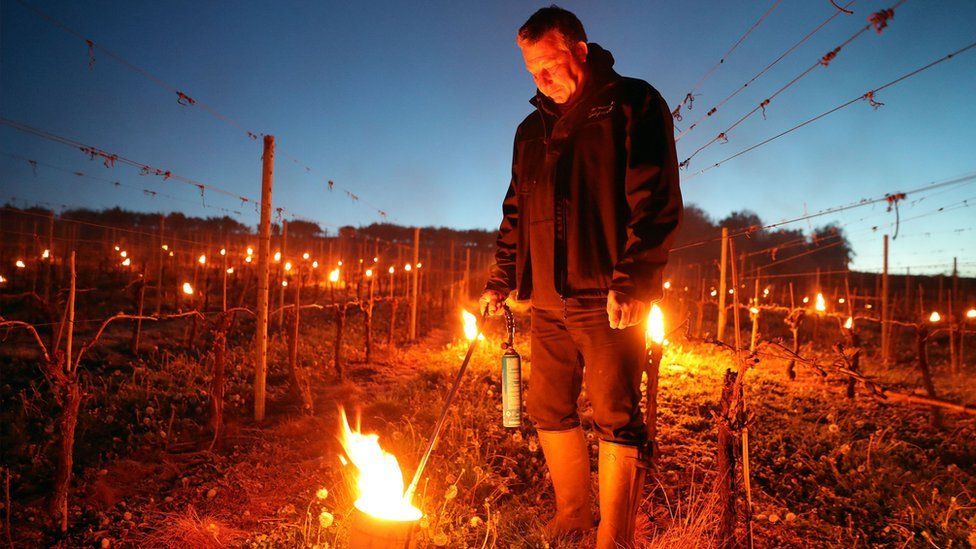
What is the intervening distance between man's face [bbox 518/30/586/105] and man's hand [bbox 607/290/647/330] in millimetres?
982

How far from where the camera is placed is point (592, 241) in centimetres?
219

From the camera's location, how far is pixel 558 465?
2.43m

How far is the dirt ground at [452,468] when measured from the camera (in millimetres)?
2930

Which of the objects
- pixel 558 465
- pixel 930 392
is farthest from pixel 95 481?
pixel 930 392

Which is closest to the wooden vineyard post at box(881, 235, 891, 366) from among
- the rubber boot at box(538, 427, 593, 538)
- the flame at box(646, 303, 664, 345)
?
the flame at box(646, 303, 664, 345)

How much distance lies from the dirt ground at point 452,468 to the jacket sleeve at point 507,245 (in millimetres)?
1185

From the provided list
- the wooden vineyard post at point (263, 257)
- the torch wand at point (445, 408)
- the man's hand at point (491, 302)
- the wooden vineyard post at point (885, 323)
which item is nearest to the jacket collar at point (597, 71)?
the man's hand at point (491, 302)

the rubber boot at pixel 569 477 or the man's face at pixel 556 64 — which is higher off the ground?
the man's face at pixel 556 64

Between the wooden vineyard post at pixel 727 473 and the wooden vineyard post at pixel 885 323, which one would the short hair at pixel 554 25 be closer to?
the wooden vineyard post at pixel 727 473

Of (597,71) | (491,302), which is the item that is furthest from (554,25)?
(491,302)

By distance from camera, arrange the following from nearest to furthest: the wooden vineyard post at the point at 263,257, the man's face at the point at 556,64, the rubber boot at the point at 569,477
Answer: the man's face at the point at 556,64, the rubber boot at the point at 569,477, the wooden vineyard post at the point at 263,257

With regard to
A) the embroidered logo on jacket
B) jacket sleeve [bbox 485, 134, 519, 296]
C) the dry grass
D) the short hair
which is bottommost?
the dry grass

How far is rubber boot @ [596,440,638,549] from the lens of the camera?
6.86ft

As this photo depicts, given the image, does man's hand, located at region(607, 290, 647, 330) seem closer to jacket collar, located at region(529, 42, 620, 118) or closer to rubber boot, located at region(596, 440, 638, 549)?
rubber boot, located at region(596, 440, 638, 549)
